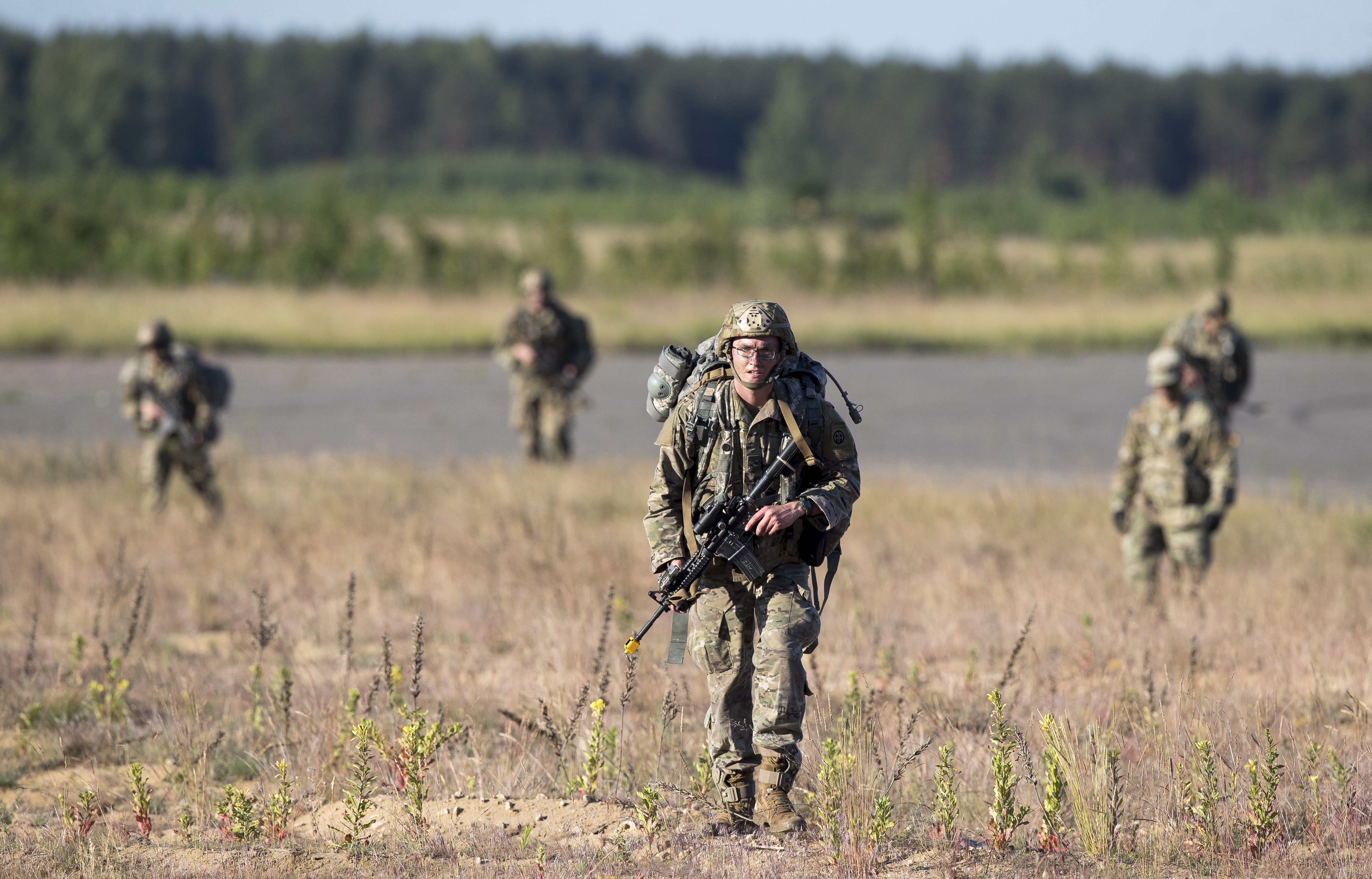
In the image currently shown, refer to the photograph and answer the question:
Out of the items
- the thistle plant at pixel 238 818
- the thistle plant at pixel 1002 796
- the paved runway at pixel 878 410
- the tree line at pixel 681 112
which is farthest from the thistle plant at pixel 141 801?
the tree line at pixel 681 112

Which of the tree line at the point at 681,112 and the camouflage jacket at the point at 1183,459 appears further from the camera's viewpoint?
the tree line at the point at 681,112

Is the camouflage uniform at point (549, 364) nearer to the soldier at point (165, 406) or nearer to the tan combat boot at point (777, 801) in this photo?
the soldier at point (165, 406)

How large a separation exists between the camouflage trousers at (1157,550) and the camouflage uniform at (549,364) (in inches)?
189

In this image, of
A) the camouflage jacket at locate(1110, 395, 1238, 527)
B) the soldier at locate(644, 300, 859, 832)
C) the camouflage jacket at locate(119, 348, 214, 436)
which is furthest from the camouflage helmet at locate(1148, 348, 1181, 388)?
the camouflage jacket at locate(119, 348, 214, 436)

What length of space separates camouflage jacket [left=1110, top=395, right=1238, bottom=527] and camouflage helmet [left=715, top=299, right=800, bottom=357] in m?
4.12

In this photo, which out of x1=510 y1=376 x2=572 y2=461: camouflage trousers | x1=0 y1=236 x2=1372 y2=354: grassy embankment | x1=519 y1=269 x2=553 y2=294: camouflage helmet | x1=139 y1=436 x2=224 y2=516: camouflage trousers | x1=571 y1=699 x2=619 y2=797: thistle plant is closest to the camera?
x1=571 y1=699 x2=619 y2=797: thistle plant

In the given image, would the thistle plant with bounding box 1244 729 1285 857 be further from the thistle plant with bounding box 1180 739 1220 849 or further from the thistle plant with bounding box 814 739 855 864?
the thistle plant with bounding box 814 739 855 864

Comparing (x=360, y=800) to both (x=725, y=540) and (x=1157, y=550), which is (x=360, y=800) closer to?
(x=725, y=540)

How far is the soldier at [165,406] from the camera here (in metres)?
9.09

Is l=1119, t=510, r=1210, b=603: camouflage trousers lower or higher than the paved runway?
lower

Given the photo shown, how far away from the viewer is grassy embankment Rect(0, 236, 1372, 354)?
76.8ft

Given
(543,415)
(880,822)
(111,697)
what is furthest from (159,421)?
(880,822)

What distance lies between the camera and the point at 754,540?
420 cm

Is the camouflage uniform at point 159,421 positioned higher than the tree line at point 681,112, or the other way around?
the tree line at point 681,112
